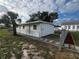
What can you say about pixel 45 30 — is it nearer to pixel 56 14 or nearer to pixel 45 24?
pixel 45 24

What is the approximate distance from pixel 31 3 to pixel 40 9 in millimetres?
3740

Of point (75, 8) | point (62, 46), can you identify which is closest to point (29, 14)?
point (75, 8)

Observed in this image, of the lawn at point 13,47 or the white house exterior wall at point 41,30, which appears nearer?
the lawn at point 13,47

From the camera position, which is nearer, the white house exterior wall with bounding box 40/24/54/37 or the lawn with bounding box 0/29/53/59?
the lawn with bounding box 0/29/53/59

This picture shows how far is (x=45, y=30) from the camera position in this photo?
19.9 meters

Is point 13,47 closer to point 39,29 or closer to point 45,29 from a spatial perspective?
point 39,29

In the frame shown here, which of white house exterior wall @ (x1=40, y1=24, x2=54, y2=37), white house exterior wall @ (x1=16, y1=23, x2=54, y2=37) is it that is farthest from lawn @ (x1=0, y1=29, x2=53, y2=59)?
white house exterior wall @ (x1=40, y1=24, x2=54, y2=37)

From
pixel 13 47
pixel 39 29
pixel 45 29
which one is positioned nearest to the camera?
pixel 13 47

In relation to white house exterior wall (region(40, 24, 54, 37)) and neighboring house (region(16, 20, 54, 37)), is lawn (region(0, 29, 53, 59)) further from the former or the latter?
white house exterior wall (region(40, 24, 54, 37))

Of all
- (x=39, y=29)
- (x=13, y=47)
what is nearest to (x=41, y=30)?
(x=39, y=29)

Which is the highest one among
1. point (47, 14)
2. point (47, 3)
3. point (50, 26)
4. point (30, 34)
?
point (47, 3)

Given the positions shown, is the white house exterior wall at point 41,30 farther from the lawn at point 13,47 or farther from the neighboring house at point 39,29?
the lawn at point 13,47

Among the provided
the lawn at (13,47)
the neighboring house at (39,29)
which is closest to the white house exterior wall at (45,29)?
the neighboring house at (39,29)

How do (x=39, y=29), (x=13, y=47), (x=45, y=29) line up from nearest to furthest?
(x=13, y=47) → (x=39, y=29) → (x=45, y=29)
